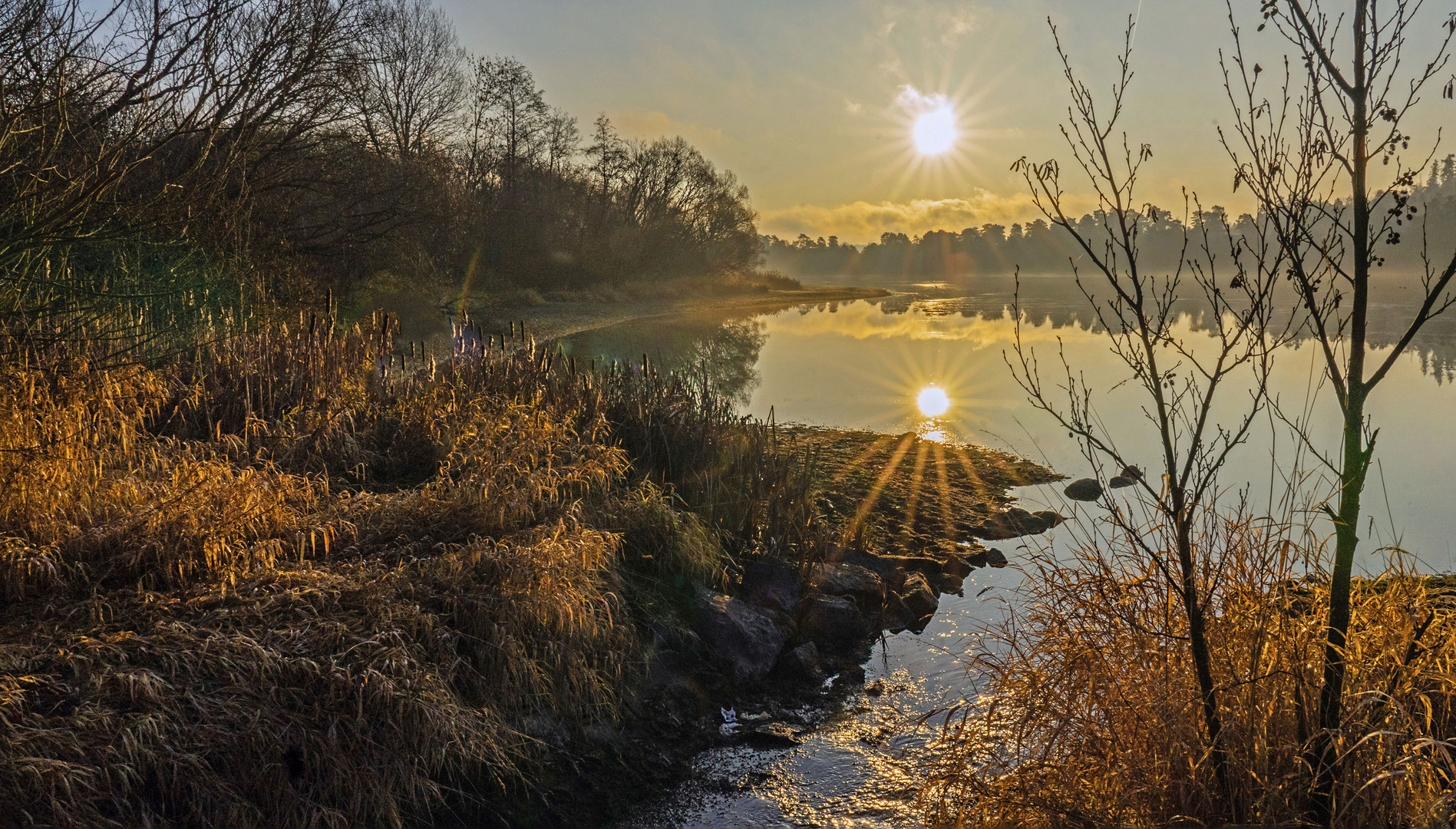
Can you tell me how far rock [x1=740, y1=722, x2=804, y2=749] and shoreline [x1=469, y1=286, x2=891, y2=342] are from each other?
30.3 ft

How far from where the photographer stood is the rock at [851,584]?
6.25 meters

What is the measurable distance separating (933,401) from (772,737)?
1064cm

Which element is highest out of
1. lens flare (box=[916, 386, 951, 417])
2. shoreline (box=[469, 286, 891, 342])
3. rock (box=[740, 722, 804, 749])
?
shoreline (box=[469, 286, 891, 342])

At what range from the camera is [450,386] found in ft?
Result: 24.7

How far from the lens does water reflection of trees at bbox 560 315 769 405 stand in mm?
16688

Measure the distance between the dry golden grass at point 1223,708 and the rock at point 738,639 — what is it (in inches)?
58.7

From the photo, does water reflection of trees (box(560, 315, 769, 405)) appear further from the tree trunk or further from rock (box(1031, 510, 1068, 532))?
the tree trunk

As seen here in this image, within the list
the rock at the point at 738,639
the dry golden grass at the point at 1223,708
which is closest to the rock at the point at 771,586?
the rock at the point at 738,639

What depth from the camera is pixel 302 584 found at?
13.2ft

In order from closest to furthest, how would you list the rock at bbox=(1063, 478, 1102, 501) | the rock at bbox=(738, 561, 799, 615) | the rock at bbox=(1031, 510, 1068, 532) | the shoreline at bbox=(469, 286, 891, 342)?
1. the rock at bbox=(738, 561, 799, 615)
2. the rock at bbox=(1031, 510, 1068, 532)
3. the rock at bbox=(1063, 478, 1102, 501)
4. the shoreline at bbox=(469, 286, 891, 342)

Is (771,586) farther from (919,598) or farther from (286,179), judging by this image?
(286,179)

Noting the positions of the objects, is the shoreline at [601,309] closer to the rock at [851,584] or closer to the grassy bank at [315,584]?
the grassy bank at [315,584]

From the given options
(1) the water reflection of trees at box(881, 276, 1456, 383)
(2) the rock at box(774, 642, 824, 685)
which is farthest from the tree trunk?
(1) the water reflection of trees at box(881, 276, 1456, 383)

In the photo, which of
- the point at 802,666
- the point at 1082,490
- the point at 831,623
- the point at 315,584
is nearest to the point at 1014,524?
the point at 1082,490
